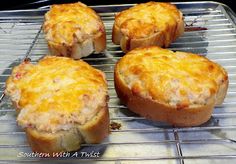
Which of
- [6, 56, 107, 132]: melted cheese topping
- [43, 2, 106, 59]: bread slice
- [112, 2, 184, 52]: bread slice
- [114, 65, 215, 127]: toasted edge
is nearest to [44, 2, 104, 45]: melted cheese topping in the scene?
[43, 2, 106, 59]: bread slice

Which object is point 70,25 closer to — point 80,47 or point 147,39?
point 80,47

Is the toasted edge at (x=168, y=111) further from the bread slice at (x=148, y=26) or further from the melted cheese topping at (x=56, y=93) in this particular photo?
the bread slice at (x=148, y=26)

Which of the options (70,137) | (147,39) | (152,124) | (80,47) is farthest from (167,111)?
(80,47)

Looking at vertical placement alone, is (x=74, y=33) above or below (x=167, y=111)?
above

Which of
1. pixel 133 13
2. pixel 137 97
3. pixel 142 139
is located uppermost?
pixel 133 13

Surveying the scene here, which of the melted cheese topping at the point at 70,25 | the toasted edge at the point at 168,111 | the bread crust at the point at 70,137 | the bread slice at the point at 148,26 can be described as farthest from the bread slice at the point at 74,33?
the bread crust at the point at 70,137

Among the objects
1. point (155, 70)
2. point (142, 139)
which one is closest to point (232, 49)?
point (155, 70)

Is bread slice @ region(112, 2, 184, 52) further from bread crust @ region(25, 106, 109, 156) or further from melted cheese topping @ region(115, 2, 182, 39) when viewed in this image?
bread crust @ region(25, 106, 109, 156)

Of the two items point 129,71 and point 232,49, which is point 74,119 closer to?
point 129,71
